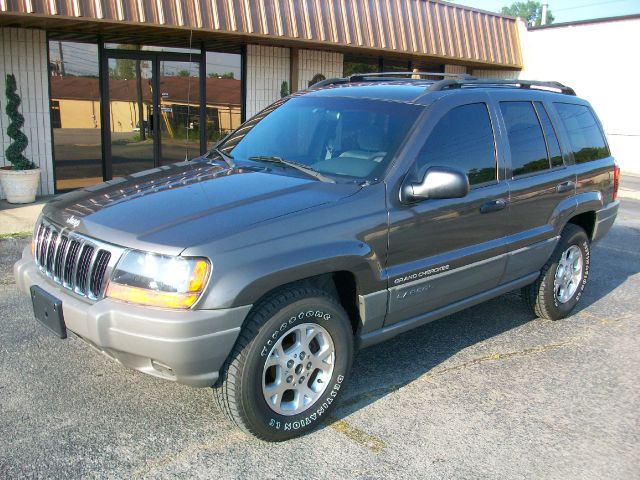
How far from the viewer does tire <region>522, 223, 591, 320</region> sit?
5.05 meters

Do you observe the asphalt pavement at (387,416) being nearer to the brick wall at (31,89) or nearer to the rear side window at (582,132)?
the rear side window at (582,132)

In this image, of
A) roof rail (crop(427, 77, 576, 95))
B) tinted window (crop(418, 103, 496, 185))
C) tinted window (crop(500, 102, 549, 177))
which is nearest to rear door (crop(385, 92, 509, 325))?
tinted window (crop(418, 103, 496, 185))

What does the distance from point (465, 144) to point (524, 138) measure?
2.49 ft

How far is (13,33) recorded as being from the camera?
380 inches

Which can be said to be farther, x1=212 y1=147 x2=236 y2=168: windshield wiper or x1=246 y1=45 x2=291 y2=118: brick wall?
x1=246 y1=45 x2=291 y2=118: brick wall

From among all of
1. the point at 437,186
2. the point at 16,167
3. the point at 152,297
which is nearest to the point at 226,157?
the point at 437,186

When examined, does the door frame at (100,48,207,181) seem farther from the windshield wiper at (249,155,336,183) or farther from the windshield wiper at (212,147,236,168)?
the windshield wiper at (249,155,336,183)

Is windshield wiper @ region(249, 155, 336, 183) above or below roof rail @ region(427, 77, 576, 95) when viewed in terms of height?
below

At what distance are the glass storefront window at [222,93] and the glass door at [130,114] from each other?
1347mm

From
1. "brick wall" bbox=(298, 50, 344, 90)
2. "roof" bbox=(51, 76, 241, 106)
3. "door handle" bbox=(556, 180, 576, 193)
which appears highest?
"brick wall" bbox=(298, 50, 344, 90)

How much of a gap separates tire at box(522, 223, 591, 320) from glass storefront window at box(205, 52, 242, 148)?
8312mm

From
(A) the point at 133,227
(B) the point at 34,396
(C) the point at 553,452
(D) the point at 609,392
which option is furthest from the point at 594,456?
(B) the point at 34,396

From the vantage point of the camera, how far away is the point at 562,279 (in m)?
5.24

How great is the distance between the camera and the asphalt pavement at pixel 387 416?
3047 millimetres
